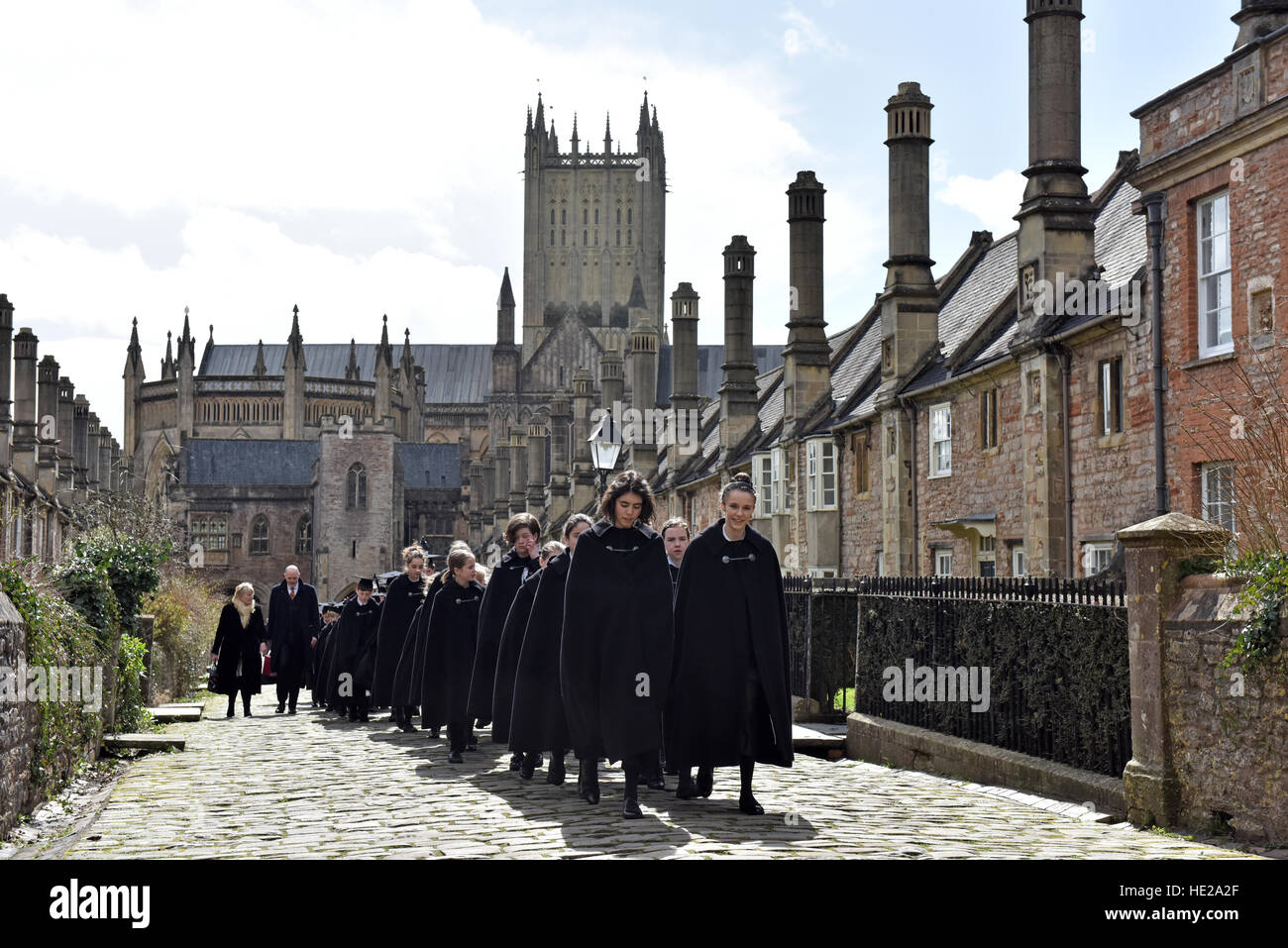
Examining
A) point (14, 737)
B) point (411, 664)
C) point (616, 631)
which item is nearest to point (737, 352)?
point (411, 664)

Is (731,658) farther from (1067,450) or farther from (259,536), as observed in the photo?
(259,536)

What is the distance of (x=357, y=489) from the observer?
257 feet

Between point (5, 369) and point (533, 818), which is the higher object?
point (5, 369)

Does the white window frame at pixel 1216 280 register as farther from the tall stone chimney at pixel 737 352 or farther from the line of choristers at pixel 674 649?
the tall stone chimney at pixel 737 352

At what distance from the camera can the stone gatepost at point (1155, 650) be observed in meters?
8.72

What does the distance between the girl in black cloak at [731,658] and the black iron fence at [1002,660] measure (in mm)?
2209

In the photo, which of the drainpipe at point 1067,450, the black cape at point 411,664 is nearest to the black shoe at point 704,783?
the black cape at point 411,664

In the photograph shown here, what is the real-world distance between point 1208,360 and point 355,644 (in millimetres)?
10872

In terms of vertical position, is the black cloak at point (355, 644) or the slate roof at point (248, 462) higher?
the slate roof at point (248, 462)

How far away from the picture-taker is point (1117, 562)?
49.8 feet

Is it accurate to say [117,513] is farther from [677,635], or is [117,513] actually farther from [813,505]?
[677,635]

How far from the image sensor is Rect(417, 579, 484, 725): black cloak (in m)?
14.0

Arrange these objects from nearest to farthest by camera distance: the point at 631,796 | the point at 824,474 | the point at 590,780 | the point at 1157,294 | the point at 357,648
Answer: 1. the point at 631,796
2. the point at 590,780
3. the point at 1157,294
4. the point at 357,648
5. the point at 824,474

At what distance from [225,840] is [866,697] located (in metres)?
→ 7.68
